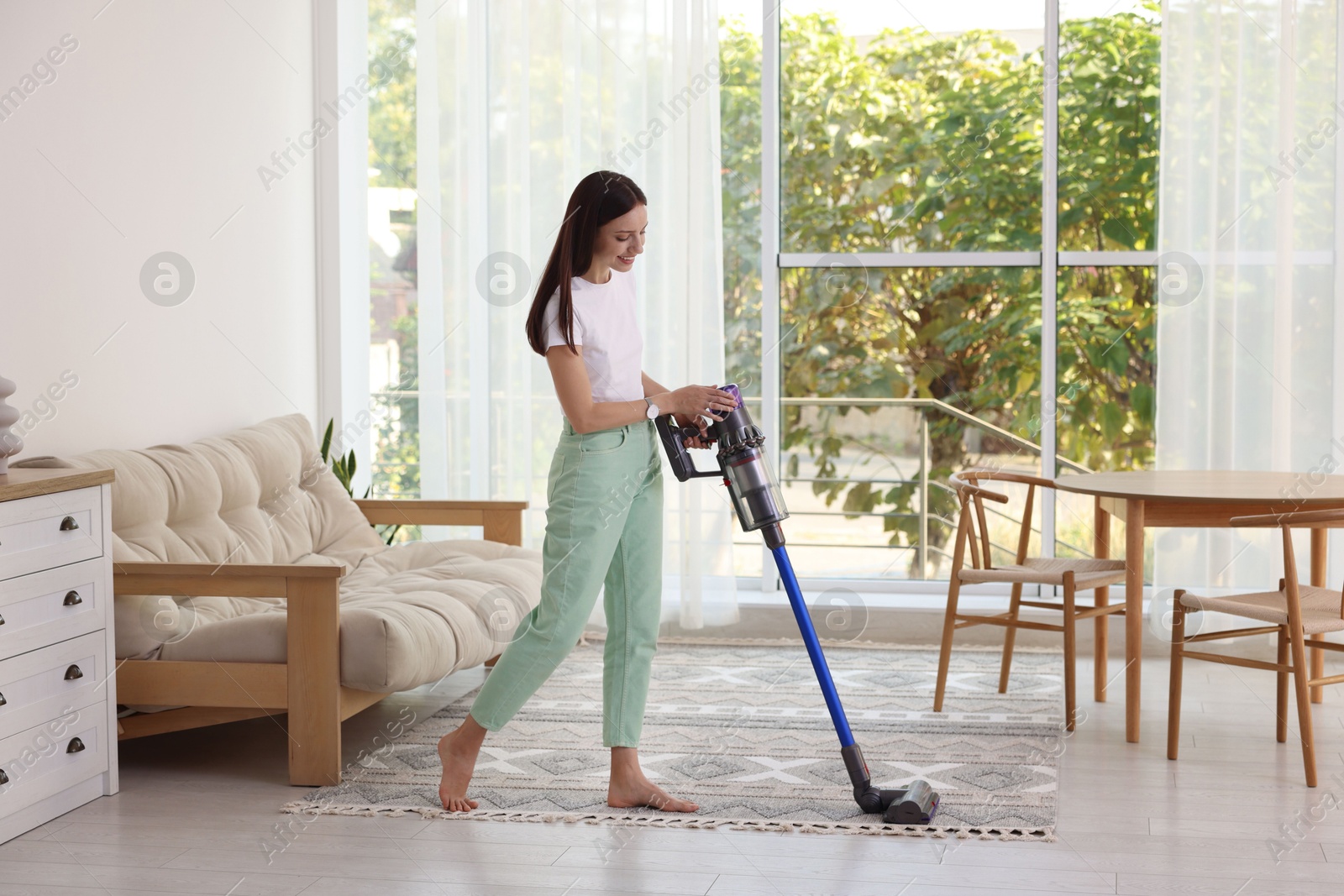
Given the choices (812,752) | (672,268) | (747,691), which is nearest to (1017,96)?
(672,268)

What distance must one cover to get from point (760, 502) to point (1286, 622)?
1.29 m

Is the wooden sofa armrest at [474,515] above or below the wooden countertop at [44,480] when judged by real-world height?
below

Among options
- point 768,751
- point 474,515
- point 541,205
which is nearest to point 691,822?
point 768,751

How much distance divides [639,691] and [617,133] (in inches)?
95.0

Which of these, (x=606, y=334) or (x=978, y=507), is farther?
(x=978, y=507)

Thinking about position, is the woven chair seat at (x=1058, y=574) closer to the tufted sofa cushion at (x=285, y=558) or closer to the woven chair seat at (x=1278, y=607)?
the woven chair seat at (x=1278, y=607)

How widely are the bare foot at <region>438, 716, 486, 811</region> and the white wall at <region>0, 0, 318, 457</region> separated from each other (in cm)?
127

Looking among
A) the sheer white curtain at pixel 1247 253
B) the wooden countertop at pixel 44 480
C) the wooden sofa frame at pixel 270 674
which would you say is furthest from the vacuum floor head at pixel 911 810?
the sheer white curtain at pixel 1247 253

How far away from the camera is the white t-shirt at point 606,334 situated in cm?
257

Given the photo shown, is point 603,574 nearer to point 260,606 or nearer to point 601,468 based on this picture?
point 601,468

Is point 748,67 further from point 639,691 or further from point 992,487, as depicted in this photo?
point 639,691

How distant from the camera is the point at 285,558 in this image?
12.1 ft

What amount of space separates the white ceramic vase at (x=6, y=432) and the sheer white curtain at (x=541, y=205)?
2.00 metres

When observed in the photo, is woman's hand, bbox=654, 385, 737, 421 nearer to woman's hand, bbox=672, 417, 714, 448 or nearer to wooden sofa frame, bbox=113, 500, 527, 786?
woman's hand, bbox=672, 417, 714, 448
